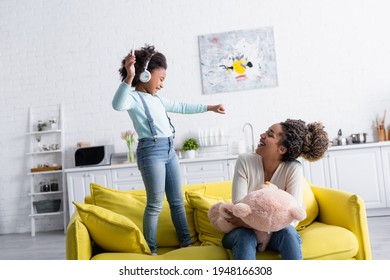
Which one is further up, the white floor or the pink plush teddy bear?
the pink plush teddy bear

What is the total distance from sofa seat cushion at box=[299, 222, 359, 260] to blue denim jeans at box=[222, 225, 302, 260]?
19cm

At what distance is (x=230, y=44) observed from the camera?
520 cm

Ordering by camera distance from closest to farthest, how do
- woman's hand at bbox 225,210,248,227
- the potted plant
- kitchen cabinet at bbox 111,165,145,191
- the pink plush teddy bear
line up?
the pink plush teddy bear → woman's hand at bbox 225,210,248,227 → kitchen cabinet at bbox 111,165,145,191 → the potted plant

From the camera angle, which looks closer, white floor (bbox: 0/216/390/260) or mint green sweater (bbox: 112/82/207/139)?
mint green sweater (bbox: 112/82/207/139)

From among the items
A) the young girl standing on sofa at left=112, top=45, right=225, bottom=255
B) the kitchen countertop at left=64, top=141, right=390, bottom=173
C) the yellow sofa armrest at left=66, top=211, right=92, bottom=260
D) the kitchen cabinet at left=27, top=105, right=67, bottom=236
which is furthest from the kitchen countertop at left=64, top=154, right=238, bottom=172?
the yellow sofa armrest at left=66, top=211, right=92, bottom=260

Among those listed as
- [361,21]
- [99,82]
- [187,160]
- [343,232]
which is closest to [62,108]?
[99,82]

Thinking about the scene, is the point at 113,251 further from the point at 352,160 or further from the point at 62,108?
the point at 62,108

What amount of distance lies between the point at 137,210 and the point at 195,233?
340 mm

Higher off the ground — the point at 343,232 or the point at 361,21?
the point at 361,21

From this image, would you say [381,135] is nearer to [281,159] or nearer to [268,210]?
[281,159]

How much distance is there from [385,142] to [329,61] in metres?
1.14

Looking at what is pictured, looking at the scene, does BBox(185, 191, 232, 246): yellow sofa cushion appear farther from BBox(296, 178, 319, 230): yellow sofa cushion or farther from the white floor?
the white floor

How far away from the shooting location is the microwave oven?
5.06 meters
